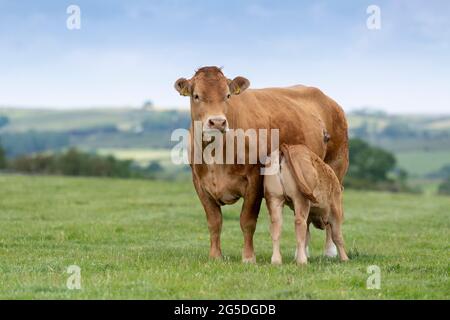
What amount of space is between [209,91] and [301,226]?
2.30 m

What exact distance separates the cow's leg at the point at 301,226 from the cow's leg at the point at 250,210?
605 millimetres

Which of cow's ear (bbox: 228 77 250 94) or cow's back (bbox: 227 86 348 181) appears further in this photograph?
cow's back (bbox: 227 86 348 181)

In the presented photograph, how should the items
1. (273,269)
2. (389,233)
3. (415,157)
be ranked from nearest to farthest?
(273,269)
(389,233)
(415,157)

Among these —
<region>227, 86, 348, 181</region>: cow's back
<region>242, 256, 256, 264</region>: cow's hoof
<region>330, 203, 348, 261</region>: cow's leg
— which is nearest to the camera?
<region>242, 256, 256, 264</region>: cow's hoof

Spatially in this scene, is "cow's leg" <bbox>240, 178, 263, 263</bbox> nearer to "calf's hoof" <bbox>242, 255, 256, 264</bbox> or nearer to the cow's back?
"calf's hoof" <bbox>242, 255, 256, 264</bbox>

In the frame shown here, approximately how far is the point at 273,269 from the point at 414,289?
7.08ft

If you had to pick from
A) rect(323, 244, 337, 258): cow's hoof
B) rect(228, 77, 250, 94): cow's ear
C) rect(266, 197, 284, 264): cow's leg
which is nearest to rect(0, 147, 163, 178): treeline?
rect(323, 244, 337, 258): cow's hoof

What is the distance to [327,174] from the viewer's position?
1353cm

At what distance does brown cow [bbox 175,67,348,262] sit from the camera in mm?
12938

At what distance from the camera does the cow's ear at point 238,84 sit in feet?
43.5

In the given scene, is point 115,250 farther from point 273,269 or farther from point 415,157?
point 415,157

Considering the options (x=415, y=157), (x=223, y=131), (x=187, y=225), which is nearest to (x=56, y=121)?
(x=415, y=157)

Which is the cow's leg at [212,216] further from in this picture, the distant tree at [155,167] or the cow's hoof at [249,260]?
the distant tree at [155,167]

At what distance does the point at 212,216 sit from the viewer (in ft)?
45.5
